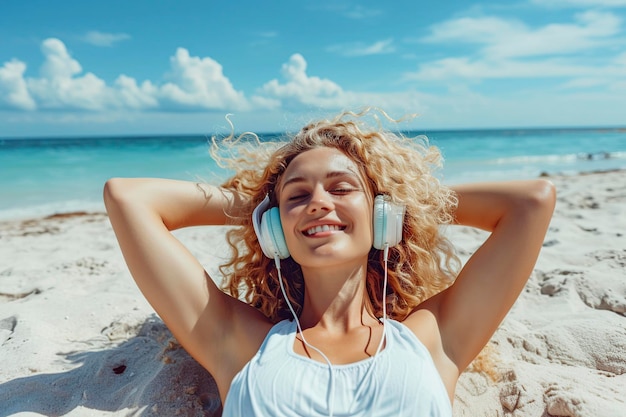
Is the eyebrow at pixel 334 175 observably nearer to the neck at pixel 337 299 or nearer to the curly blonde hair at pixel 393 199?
the curly blonde hair at pixel 393 199

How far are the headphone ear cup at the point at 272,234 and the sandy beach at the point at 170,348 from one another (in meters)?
0.90

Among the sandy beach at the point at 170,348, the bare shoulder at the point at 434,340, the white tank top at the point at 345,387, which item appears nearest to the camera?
the white tank top at the point at 345,387

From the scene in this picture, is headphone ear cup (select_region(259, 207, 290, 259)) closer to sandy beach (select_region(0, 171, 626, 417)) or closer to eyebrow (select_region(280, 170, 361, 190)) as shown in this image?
eyebrow (select_region(280, 170, 361, 190))

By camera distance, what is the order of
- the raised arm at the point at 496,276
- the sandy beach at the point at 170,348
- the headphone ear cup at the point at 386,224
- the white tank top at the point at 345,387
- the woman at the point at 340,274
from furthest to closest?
the sandy beach at the point at 170,348, the headphone ear cup at the point at 386,224, the raised arm at the point at 496,276, the woman at the point at 340,274, the white tank top at the point at 345,387

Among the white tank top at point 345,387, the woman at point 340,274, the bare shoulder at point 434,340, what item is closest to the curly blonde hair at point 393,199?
the woman at point 340,274

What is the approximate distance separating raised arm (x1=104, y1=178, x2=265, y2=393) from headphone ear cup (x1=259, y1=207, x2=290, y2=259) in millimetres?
345

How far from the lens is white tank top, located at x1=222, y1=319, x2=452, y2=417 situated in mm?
1865

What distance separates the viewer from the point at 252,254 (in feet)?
9.34

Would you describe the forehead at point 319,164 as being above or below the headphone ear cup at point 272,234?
above

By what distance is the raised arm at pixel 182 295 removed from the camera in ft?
7.61

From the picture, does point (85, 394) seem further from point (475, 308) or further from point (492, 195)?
point (492, 195)

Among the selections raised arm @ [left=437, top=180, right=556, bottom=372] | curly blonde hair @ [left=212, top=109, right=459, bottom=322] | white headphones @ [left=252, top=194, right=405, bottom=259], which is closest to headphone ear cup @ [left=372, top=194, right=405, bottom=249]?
white headphones @ [left=252, top=194, right=405, bottom=259]

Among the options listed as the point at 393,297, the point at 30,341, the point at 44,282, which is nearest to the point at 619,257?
the point at 393,297

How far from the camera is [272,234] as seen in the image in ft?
7.88
